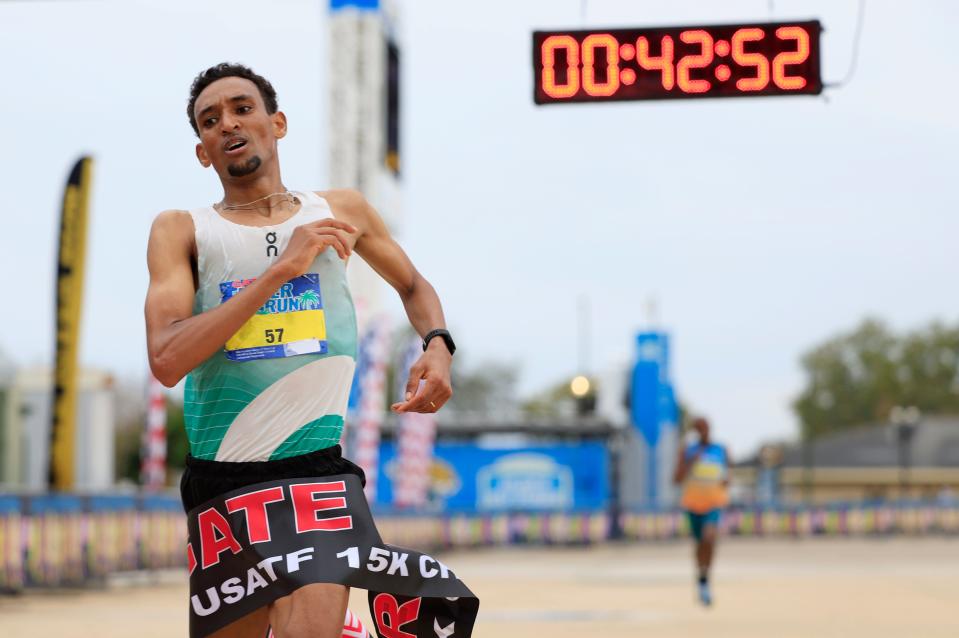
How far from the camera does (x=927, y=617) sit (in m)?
13.1

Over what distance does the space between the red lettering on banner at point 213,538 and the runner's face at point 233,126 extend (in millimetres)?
827

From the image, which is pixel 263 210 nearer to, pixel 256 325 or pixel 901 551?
pixel 256 325

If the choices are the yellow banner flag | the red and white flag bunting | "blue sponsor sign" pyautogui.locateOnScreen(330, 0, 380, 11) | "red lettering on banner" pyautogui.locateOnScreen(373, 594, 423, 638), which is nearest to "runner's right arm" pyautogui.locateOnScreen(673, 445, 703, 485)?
the yellow banner flag

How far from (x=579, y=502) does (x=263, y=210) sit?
1680 inches

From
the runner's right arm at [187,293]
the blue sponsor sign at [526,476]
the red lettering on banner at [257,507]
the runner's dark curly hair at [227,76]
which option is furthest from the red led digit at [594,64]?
the blue sponsor sign at [526,476]

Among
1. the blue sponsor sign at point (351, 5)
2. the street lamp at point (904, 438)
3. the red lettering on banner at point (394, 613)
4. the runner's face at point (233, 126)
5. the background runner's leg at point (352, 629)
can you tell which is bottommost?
the street lamp at point (904, 438)

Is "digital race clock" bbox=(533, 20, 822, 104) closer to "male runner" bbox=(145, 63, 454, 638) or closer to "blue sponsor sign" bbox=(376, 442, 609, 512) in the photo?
"male runner" bbox=(145, 63, 454, 638)

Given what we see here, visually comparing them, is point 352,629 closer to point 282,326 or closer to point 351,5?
point 282,326

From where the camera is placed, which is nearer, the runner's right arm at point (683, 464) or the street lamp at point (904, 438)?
the runner's right arm at point (683, 464)

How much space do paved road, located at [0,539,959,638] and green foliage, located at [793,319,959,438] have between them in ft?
294

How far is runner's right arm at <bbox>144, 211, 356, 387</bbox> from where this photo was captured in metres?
3.53

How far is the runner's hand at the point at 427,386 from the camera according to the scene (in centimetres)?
369

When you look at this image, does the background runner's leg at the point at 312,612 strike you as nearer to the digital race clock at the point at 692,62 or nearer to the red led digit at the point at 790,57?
the digital race clock at the point at 692,62

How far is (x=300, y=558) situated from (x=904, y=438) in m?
65.7
